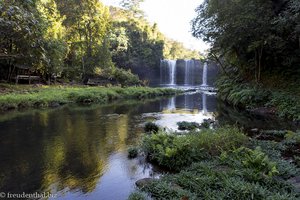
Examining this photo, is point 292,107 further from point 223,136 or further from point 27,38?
point 27,38

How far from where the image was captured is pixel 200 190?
4824mm

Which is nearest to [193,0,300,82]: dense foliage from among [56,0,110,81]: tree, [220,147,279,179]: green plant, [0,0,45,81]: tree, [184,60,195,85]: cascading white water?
[220,147,279,179]: green plant

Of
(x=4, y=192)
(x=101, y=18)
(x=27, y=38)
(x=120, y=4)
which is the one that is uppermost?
(x=120, y=4)

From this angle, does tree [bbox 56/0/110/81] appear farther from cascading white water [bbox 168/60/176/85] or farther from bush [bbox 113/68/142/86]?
cascading white water [bbox 168/60/176/85]

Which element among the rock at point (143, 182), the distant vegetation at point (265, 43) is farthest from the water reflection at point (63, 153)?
the distant vegetation at point (265, 43)

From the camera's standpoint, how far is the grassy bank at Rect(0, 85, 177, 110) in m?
16.9

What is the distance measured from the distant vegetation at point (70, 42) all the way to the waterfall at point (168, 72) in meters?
1.91

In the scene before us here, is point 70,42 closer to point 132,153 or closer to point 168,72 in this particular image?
point 168,72

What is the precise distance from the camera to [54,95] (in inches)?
781

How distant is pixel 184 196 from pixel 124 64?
151 ft

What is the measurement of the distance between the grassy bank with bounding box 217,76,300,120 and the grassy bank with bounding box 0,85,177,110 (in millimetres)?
9617

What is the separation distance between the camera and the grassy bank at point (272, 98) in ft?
44.4

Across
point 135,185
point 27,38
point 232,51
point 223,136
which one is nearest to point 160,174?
point 135,185

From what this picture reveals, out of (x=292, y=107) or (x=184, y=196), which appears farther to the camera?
(x=292, y=107)
